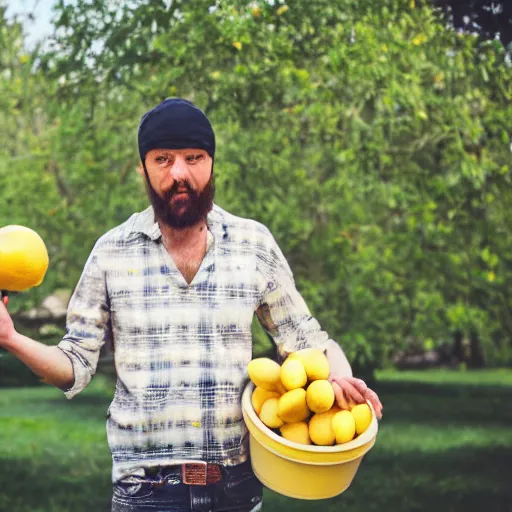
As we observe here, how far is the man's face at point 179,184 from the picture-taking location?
2.69 meters

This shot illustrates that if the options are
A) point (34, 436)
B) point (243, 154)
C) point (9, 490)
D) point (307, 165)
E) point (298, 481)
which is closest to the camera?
point (298, 481)

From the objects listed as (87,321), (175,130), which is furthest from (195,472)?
(175,130)

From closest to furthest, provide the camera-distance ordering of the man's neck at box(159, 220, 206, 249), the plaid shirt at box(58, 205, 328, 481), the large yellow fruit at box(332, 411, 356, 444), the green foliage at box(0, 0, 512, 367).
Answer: the large yellow fruit at box(332, 411, 356, 444), the plaid shirt at box(58, 205, 328, 481), the man's neck at box(159, 220, 206, 249), the green foliage at box(0, 0, 512, 367)

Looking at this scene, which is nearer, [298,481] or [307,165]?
[298,481]

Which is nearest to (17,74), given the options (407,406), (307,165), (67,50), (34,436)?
(67,50)

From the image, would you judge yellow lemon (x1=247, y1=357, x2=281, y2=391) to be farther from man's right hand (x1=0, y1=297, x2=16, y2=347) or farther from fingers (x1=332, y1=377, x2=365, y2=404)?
man's right hand (x1=0, y1=297, x2=16, y2=347)

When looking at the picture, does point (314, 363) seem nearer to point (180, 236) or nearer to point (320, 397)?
point (320, 397)

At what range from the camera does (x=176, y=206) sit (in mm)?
2699

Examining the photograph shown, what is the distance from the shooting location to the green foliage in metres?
6.44

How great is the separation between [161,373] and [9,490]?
20.4 ft

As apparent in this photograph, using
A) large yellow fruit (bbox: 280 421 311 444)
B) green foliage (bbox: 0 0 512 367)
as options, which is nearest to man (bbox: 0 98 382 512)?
large yellow fruit (bbox: 280 421 311 444)

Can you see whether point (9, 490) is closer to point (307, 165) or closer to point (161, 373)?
point (307, 165)

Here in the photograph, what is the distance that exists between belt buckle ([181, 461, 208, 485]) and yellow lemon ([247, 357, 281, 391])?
0.79 ft

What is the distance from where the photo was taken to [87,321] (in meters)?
2.71
